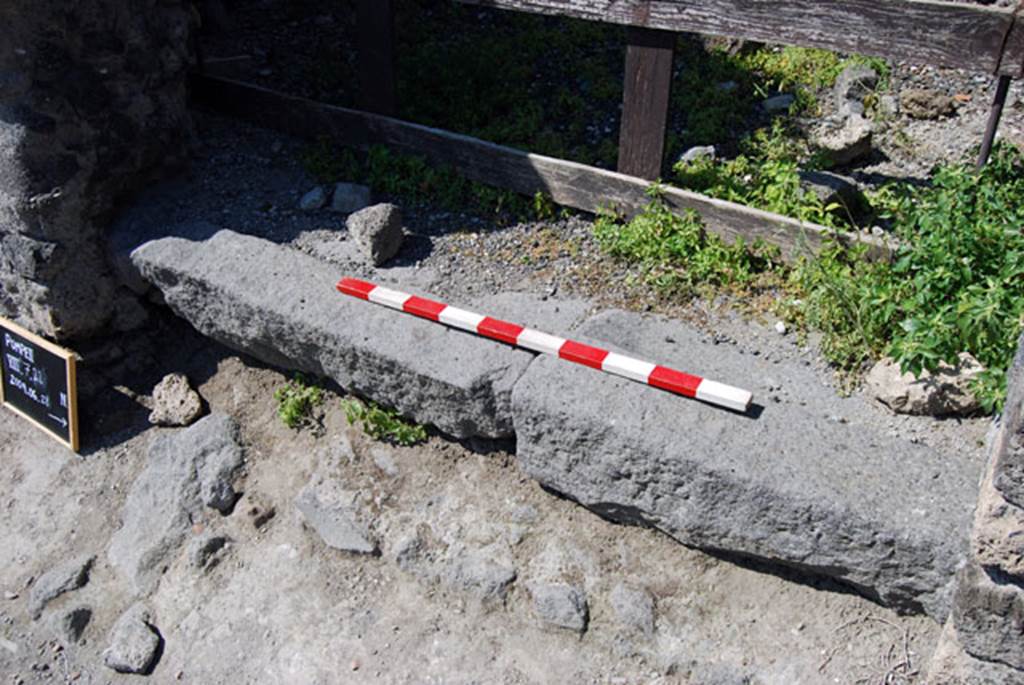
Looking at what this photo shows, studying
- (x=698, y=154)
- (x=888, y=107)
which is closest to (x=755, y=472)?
(x=698, y=154)

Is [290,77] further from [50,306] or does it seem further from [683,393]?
[683,393]

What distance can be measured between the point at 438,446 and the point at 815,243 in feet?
6.25

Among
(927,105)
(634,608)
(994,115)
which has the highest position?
(994,115)

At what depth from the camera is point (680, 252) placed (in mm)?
4746

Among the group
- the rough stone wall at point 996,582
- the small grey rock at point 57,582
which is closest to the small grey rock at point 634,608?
the rough stone wall at point 996,582

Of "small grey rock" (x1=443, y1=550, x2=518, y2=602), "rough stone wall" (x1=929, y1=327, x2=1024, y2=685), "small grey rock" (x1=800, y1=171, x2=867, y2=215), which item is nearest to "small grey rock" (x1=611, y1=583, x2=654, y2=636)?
"small grey rock" (x1=443, y1=550, x2=518, y2=602)

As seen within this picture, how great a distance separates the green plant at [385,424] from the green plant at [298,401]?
0.88 ft

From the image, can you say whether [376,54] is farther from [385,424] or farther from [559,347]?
[559,347]

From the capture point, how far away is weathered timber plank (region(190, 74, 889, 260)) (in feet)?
15.1

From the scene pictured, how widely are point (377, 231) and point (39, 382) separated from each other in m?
2.08

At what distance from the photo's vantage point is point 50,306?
5266mm

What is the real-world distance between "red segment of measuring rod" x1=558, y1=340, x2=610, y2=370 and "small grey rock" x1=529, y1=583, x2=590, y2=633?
0.90m

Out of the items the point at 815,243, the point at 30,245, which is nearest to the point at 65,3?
the point at 30,245

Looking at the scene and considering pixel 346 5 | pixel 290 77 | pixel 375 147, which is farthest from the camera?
pixel 346 5
